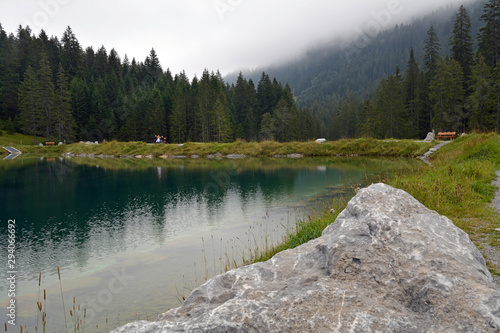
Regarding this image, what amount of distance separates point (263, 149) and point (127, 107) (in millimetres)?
62265

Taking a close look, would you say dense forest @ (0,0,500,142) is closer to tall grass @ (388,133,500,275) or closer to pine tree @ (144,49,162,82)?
pine tree @ (144,49,162,82)

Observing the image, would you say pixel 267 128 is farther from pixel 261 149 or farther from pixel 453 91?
pixel 453 91

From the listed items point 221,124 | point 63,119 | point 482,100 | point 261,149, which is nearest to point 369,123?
point 482,100

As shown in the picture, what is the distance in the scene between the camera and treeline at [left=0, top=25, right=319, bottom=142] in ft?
294

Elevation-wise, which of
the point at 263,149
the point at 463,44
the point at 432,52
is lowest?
the point at 263,149

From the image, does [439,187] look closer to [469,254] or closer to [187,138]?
[469,254]

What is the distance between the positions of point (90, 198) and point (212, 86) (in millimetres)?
82399

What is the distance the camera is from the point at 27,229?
14.5 metres

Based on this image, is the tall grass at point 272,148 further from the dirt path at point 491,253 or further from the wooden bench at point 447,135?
the dirt path at point 491,253

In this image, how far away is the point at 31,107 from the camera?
3521 inches

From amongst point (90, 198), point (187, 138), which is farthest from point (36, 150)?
point (90, 198)

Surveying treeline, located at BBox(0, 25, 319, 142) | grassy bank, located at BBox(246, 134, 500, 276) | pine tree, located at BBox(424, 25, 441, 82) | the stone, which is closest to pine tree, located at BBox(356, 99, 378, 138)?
pine tree, located at BBox(424, 25, 441, 82)

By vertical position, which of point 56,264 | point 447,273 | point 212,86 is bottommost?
point 56,264

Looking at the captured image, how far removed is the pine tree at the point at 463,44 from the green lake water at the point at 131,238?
205ft
